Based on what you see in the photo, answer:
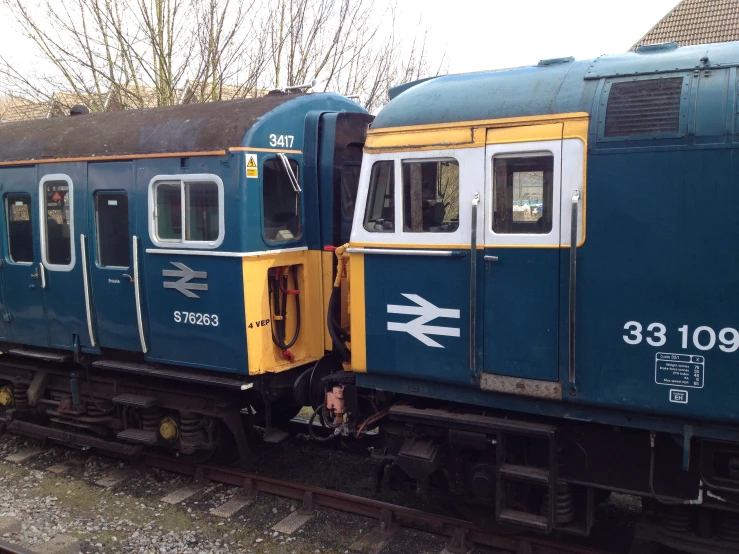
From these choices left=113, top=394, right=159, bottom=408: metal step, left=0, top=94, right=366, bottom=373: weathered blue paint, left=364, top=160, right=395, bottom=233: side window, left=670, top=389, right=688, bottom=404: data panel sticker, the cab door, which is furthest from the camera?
left=113, top=394, right=159, bottom=408: metal step

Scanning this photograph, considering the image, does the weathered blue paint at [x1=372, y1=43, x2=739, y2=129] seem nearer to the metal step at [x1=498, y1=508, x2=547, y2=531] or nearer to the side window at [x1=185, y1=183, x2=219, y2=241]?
the side window at [x1=185, y1=183, x2=219, y2=241]

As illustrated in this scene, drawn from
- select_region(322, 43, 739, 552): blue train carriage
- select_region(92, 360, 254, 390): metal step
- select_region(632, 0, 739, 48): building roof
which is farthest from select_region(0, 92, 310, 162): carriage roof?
select_region(632, 0, 739, 48): building roof

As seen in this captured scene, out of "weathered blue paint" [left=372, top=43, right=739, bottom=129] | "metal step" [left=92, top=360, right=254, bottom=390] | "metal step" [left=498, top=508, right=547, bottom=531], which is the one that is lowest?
"metal step" [left=498, top=508, right=547, bottom=531]

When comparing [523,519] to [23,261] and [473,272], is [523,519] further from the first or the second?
[23,261]

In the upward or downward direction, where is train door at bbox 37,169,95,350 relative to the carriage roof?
downward

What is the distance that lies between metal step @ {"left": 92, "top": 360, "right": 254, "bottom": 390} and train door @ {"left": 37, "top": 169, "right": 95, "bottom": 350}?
1.10 ft

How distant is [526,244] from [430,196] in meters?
0.84

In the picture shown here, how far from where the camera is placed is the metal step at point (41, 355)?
7.31 m

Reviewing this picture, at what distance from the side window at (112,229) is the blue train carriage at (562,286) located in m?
2.61

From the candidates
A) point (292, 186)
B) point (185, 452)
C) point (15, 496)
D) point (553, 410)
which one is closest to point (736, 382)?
point (553, 410)

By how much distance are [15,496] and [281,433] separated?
2688mm

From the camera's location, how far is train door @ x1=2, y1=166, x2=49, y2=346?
7387 mm

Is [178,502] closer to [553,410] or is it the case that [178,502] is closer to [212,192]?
[212,192]

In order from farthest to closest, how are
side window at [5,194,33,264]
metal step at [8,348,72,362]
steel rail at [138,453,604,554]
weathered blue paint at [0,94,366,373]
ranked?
side window at [5,194,33,264] < metal step at [8,348,72,362] < weathered blue paint at [0,94,366,373] < steel rail at [138,453,604,554]
